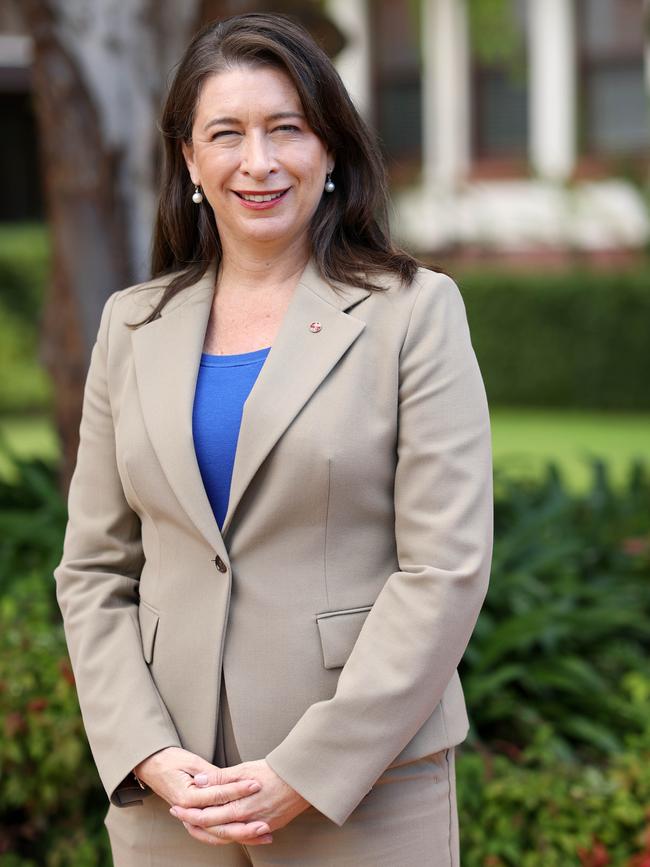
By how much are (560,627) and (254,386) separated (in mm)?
2451

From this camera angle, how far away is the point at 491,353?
14188mm

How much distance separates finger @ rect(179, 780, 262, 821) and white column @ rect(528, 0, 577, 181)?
14264 millimetres

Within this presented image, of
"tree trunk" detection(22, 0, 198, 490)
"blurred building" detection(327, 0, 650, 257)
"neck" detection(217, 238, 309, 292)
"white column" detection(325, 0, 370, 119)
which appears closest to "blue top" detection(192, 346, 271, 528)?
"neck" detection(217, 238, 309, 292)

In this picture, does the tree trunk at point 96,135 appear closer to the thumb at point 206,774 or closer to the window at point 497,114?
the thumb at point 206,774

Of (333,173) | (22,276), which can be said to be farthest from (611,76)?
(333,173)

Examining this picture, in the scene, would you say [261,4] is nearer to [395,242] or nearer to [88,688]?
[395,242]

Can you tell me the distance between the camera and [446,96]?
1636 cm

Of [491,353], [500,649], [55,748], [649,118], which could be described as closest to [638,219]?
[649,118]

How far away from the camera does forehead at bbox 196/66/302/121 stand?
7.31 ft

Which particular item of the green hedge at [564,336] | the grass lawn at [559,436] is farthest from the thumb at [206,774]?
the green hedge at [564,336]

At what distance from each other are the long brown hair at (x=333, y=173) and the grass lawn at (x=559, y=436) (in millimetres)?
7214

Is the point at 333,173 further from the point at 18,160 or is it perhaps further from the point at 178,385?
the point at 18,160

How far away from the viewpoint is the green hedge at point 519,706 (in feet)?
11.7

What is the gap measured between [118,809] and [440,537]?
0.80m
